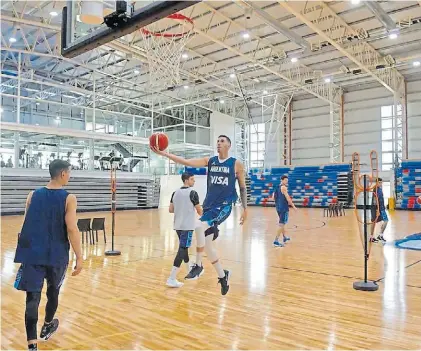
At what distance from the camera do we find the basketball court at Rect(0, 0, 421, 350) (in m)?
3.77

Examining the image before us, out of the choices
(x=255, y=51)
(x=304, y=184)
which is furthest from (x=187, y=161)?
(x=304, y=184)

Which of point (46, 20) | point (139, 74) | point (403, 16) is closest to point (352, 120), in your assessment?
point (403, 16)

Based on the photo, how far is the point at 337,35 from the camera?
1708cm

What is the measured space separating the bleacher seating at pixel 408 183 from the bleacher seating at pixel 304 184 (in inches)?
106

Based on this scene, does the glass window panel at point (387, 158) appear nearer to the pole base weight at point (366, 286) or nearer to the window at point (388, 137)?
the window at point (388, 137)

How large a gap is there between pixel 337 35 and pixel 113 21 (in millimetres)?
15477

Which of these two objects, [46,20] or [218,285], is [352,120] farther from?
[218,285]

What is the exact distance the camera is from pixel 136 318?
12.9 feet

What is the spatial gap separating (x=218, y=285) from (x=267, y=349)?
214 centimetres

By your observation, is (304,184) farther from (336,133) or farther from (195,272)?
(195,272)

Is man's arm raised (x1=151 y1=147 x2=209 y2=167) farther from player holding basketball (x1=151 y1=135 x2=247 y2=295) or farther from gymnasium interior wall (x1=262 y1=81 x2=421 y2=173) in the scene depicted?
gymnasium interior wall (x1=262 y1=81 x2=421 y2=173)

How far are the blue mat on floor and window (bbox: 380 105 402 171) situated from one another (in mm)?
14189

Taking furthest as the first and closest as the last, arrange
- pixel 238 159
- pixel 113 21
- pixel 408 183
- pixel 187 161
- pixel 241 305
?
1. pixel 408 183
2. pixel 238 159
3. pixel 187 161
4. pixel 241 305
5. pixel 113 21

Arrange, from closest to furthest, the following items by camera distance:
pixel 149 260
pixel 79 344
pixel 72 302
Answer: pixel 79 344 → pixel 72 302 → pixel 149 260
